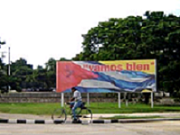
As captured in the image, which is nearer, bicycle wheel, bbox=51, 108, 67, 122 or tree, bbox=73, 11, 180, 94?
bicycle wheel, bbox=51, 108, 67, 122

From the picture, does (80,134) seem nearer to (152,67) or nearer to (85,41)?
(152,67)

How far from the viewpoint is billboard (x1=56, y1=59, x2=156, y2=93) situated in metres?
29.1

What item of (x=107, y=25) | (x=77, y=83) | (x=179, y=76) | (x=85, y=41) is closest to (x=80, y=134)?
(x=77, y=83)

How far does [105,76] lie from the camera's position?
96.3ft

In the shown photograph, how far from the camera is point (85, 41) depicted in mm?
44812

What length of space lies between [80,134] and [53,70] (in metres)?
77.8

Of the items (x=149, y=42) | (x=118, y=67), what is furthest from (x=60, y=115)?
(x=149, y=42)

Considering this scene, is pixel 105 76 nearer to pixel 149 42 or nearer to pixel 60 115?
pixel 149 42

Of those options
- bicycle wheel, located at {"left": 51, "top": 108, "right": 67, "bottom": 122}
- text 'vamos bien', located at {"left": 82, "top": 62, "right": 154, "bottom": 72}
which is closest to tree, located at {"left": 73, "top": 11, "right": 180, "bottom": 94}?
text 'vamos bien', located at {"left": 82, "top": 62, "right": 154, "bottom": 72}

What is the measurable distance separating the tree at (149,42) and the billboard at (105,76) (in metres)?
4.96

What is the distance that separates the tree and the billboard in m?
4.96

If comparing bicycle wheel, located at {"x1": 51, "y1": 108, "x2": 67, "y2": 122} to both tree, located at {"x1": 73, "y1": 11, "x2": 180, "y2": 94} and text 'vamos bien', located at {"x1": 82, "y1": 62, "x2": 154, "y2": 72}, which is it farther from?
tree, located at {"x1": 73, "y1": 11, "x2": 180, "y2": 94}

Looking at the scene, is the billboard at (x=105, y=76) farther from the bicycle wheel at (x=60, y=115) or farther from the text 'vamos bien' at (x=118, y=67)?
the bicycle wheel at (x=60, y=115)

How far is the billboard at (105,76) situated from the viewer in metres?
29.1
